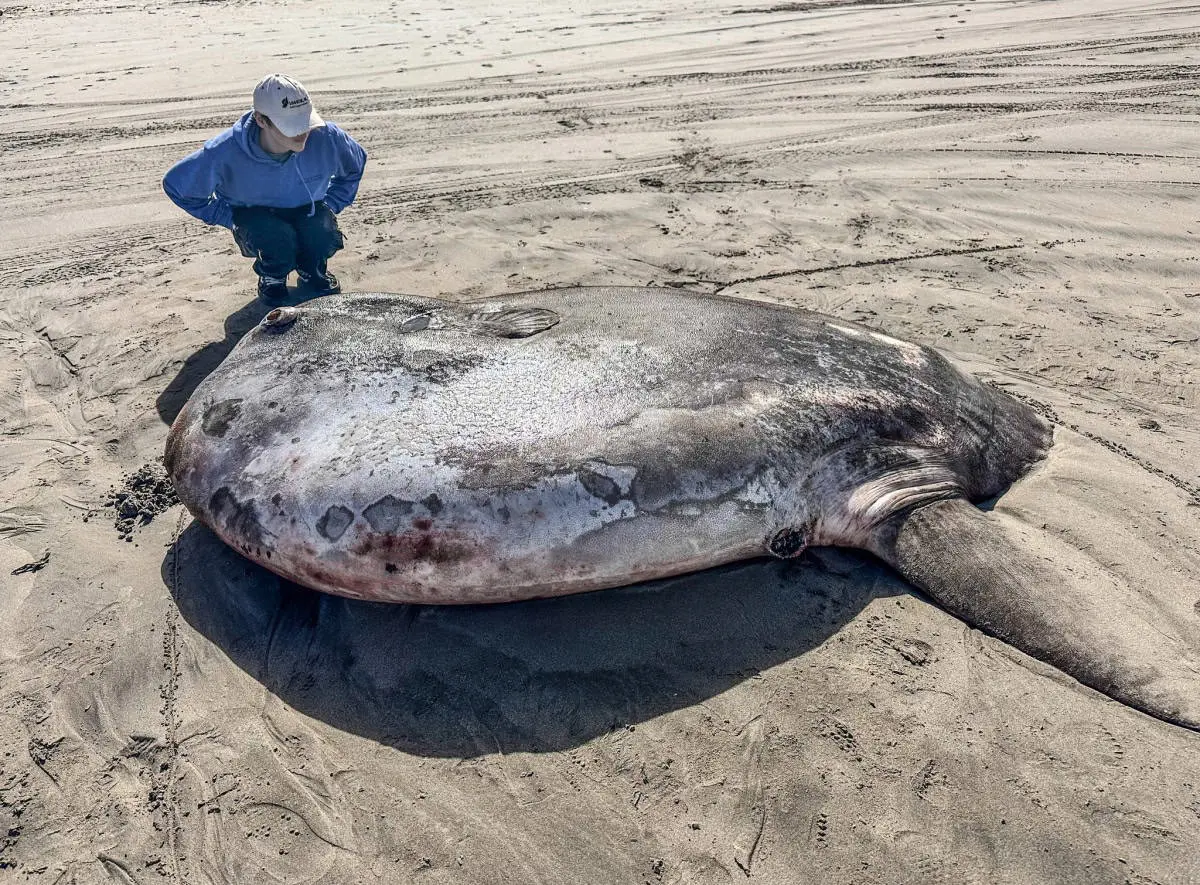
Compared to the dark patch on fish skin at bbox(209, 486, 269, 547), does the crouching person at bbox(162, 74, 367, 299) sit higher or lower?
higher

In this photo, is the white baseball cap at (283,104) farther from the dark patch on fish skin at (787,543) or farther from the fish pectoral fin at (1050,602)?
the fish pectoral fin at (1050,602)

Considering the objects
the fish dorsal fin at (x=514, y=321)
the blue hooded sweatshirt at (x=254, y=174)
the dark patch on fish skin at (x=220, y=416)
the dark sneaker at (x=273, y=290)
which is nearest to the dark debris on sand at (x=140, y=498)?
the dark patch on fish skin at (x=220, y=416)

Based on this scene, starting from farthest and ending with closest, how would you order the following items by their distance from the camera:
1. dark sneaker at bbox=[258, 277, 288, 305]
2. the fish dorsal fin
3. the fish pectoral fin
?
dark sneaker at bbox=[258, 277, 288, 305]
the fish dorsal fin
the fish pectoral fin

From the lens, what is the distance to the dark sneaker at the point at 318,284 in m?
5.29

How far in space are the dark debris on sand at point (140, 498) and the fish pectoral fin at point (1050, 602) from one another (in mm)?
2973

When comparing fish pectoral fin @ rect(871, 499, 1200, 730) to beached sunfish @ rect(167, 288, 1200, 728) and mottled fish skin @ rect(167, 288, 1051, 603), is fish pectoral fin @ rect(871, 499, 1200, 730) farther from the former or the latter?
mottled fish skin @ rect(167, 288, 1051, 603)

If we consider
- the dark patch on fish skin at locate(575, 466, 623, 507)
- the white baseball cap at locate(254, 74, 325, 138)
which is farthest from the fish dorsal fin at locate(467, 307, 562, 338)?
the white baseball cap at locate(254, 74, 325, 138)

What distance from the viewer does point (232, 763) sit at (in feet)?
8.49

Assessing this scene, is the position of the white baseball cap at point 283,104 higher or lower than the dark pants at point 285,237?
higher

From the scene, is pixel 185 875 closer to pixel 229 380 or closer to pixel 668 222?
pixel 229 380

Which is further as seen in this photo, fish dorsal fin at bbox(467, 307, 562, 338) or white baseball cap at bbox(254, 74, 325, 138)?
white baseball cap at bbox(254, 74, 325, 138)

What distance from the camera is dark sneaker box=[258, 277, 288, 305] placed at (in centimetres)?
512

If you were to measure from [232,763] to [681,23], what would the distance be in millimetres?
10739

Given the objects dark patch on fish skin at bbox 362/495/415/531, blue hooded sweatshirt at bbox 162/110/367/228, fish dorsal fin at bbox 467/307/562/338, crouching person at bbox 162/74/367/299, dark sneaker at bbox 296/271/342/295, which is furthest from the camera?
dark sneaker at bbox 296/271/342/295
